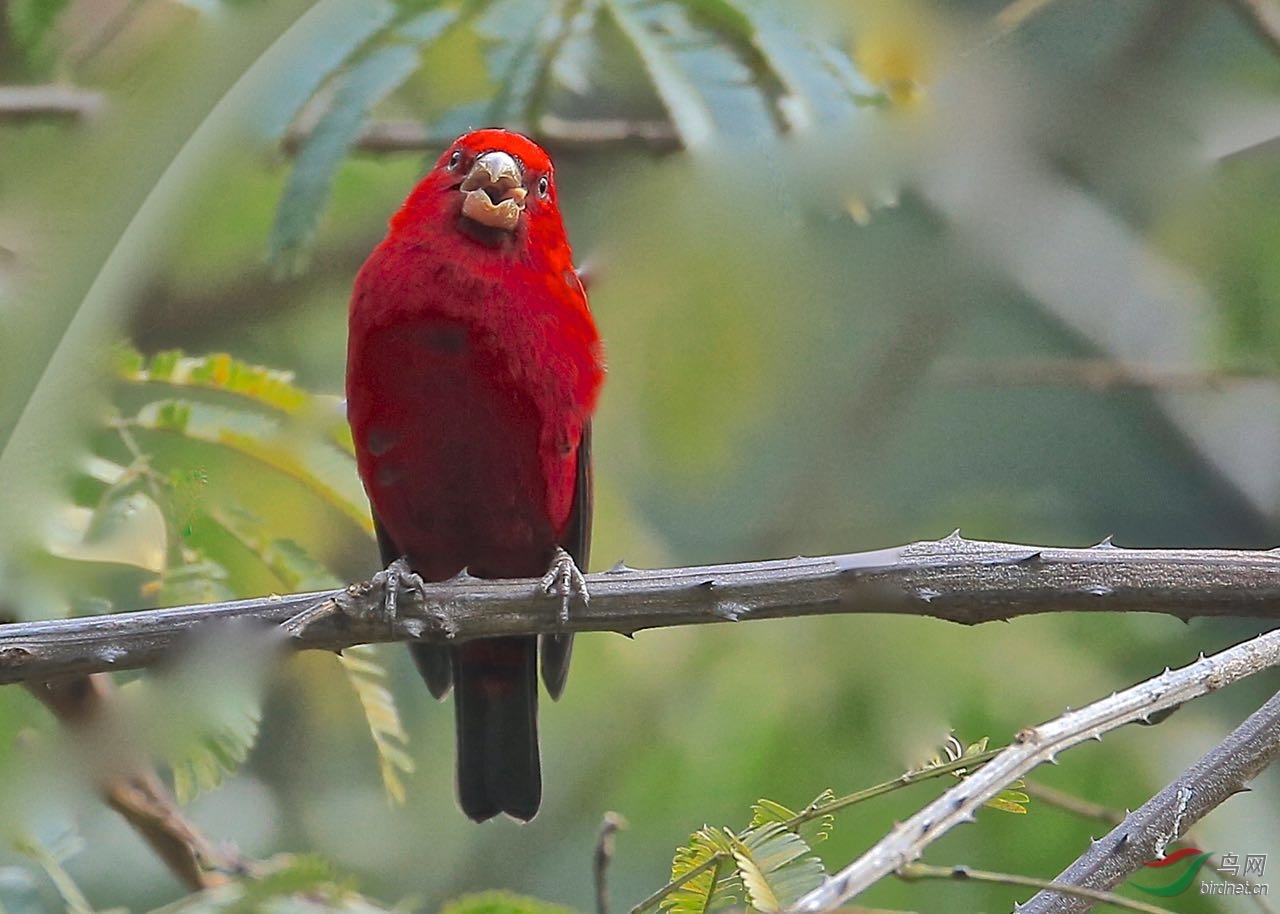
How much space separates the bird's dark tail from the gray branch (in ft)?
4.54

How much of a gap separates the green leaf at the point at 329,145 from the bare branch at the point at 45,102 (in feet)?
4.61

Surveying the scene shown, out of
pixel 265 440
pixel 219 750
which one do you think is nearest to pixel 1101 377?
pixel 265 440

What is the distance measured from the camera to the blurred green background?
297cm

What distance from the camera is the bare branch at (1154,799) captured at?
190 centimetres

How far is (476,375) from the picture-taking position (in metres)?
3.43

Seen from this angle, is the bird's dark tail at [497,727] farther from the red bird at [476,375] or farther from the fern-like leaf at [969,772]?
the fern-like leaf at [969,772]

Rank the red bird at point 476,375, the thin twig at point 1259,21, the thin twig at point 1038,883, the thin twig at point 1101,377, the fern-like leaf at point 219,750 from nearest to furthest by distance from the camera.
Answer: the thin twig at point 1038,883 < the fern-like leaf at point 219,750 < the red bird at point 476,375 < the thin twig at point 1101,377 < the thin twig at point 1259,21

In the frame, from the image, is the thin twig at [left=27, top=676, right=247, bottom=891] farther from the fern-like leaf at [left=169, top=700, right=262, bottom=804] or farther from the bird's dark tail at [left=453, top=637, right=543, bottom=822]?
the bird's dark tail at [left=453, top=637, right=543, bottom=822]

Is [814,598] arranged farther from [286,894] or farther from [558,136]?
[558,136]

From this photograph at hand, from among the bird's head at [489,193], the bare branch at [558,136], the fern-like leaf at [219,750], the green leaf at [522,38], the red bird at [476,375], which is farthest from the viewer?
the bare branch at [558,136]

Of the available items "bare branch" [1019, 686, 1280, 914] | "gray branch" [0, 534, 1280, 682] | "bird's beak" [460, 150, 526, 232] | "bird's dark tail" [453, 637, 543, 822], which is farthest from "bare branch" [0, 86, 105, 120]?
"bare branch" [1019, 686, 1280, 914]

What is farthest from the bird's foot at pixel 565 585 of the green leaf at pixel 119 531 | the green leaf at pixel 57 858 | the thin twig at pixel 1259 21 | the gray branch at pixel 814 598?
the thin twig at pixel 1259 21

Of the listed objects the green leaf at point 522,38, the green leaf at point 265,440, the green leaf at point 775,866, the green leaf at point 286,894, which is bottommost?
the green leaf at point 775,866

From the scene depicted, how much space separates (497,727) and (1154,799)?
219cm
